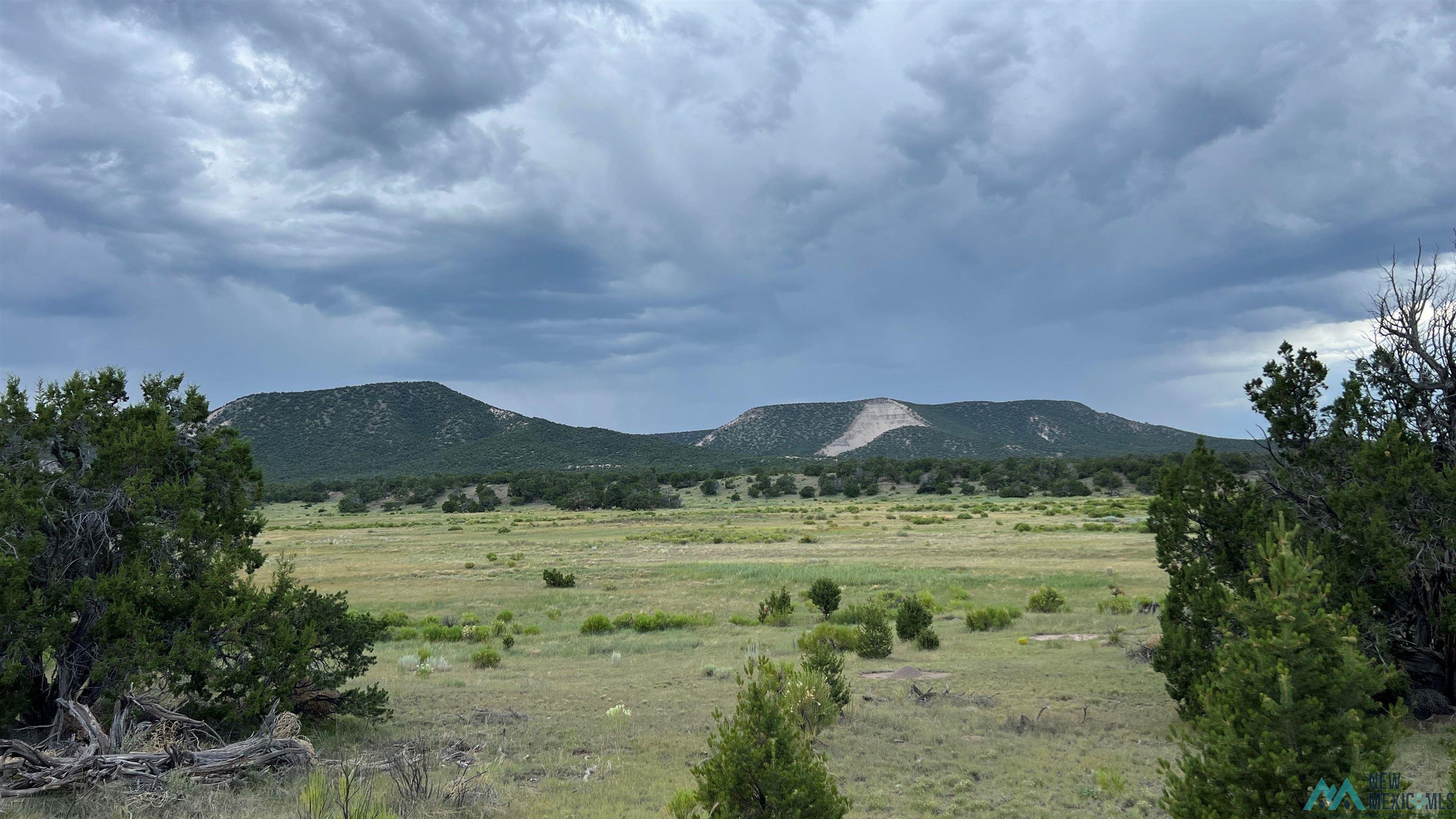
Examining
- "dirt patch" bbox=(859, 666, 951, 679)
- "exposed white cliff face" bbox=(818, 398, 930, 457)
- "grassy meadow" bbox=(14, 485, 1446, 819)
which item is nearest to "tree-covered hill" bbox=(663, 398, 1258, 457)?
"exposed white cliff face" bbox=(818, 398, 930, 457)

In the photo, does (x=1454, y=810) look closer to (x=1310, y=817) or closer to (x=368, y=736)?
(x=1310, y=817)

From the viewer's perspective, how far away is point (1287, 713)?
445 centimetres

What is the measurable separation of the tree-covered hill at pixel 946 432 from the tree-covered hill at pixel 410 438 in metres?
32.2

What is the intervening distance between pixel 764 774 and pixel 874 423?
179 metres

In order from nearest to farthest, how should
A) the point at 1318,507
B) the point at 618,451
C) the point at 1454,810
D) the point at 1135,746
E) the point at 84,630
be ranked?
1. the point at 1454,810
2. the point at 84,630
3. the point at 1135,746
4. the point at 1318,507
5. the point at 618,451

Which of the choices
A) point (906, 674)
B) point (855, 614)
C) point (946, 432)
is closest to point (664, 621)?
point (855, 614)

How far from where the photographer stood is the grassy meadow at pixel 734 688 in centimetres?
850

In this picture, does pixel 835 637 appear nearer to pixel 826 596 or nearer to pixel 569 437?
pixel 826 596

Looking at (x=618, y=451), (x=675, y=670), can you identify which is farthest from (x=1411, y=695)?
(x=618, y=451)

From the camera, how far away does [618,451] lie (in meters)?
143

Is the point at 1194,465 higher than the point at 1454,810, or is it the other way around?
the point at 1194,465

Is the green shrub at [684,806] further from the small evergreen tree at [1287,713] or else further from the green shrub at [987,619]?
the green shrub at [987,619]

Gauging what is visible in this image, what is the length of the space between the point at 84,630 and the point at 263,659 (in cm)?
183

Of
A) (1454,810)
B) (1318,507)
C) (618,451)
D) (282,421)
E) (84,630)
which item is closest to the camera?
(1454,810)
